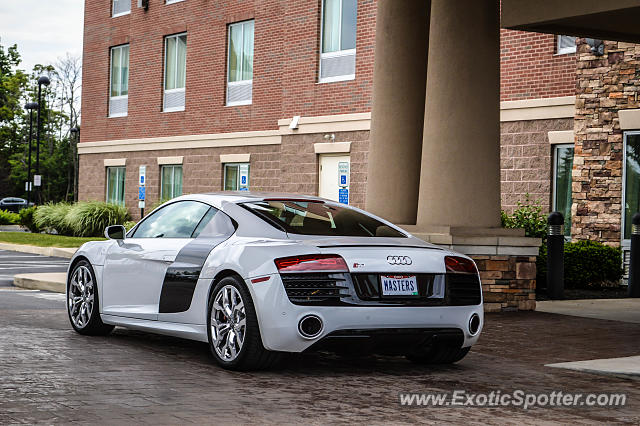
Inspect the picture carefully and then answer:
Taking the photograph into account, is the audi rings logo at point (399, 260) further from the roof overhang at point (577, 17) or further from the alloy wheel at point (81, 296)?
the roof overhang at point (577, 17)

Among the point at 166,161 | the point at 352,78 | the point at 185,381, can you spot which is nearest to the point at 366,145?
the point at 352,78

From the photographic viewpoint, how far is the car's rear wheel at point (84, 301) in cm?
984

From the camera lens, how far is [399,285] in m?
7.78

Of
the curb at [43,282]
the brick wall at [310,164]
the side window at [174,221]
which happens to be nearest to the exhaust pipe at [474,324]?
the side window at [174,221]

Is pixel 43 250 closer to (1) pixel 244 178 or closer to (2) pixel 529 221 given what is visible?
(1) pixel 244 178

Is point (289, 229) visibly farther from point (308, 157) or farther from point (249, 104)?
point (249, 104)

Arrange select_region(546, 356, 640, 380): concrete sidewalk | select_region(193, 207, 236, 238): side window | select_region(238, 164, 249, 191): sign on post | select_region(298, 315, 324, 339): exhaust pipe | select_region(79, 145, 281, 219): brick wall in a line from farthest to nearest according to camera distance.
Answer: select_region(79, 145, 281, 219): brick wall
select_region(238, 164, 249, 191): sign on post
select_region(193, 207, 236, 238): side window
select_region(546, 356, 640, 380): concrete sidewalk
select_region(298, 315, 324, 339): exhaust pipe

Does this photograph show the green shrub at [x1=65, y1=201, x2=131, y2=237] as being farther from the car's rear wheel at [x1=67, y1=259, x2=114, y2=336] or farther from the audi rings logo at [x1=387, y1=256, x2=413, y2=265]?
the audi rings logo at [x1=387, y1=256, x2=413, y2=265]

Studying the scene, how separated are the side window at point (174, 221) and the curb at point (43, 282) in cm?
590

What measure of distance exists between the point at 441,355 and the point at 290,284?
1.72 meters

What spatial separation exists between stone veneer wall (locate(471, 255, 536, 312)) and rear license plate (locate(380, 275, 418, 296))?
5.37 metres

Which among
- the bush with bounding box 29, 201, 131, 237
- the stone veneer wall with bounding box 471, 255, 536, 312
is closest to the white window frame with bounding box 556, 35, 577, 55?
the stone veneer wall with bounding box 471, 255, 536, 312

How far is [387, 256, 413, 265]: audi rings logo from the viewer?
7793mm

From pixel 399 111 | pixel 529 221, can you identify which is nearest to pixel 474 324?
pixel 399 111
